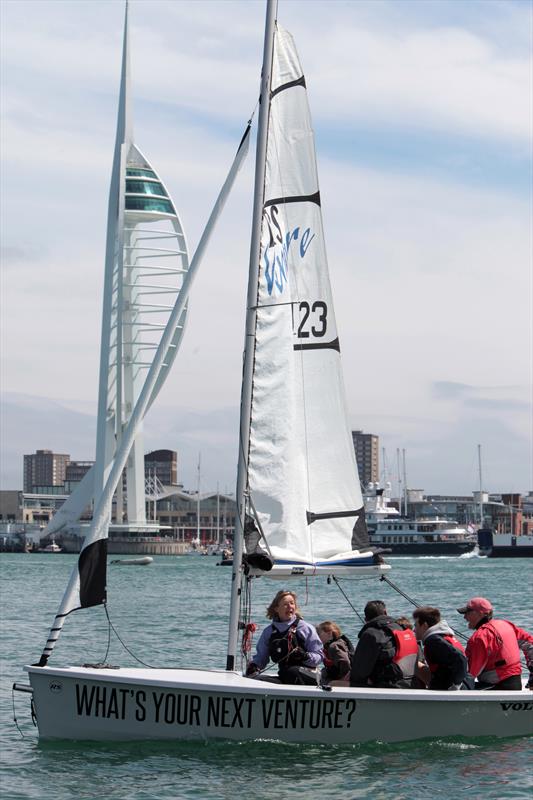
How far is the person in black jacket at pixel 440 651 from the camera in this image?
37.4 ft

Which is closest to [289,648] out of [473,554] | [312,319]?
[312,319]

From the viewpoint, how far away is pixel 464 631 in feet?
85.2

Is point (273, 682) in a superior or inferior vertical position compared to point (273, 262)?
inferior

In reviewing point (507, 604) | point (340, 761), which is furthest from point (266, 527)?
point (507, 604)

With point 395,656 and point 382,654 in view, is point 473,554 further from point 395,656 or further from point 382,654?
point 382,654

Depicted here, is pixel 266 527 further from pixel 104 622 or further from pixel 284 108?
pixel 104 622

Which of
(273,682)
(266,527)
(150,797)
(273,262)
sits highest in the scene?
(273,262)

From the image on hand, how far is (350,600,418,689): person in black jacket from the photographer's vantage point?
11344 millimetres

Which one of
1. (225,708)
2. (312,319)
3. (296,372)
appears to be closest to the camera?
(225,708)

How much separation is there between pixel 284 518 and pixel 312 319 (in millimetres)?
2002

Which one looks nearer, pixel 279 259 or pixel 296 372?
pixel 279 259

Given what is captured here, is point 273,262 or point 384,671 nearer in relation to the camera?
point 384,671

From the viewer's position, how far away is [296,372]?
1275 cm

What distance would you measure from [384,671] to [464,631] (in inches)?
587
